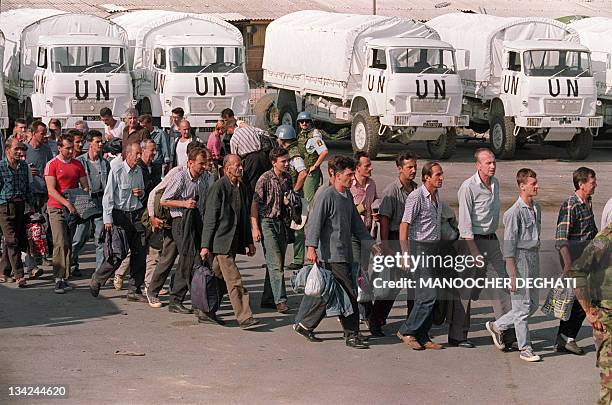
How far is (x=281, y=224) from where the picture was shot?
484 inches

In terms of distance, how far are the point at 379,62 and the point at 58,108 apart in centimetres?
652

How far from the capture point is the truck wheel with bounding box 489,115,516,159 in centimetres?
2758

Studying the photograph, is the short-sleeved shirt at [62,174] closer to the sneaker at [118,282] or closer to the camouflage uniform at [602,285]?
the sneaker at [118,282]

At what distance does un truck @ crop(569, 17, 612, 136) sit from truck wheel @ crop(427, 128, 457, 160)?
3531 mm

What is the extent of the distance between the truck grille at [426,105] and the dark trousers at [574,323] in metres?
15.4

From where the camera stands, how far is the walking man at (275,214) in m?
12.2

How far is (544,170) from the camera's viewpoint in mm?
25953

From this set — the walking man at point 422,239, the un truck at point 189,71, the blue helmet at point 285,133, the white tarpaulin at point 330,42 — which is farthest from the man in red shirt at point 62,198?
the white tarpaulin at point 330,42

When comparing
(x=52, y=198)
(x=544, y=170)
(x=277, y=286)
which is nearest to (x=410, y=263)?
(x=277, y=286)

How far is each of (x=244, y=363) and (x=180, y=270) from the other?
1.94 meters

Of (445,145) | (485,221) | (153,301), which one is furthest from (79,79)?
(485,221)

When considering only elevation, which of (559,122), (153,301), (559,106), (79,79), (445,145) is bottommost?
(445,145)

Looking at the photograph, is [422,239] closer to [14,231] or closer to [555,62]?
[14,231]

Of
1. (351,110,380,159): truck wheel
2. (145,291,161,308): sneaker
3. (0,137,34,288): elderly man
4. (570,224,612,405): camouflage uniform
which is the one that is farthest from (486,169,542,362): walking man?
(351,110,380,159): truck wheel
